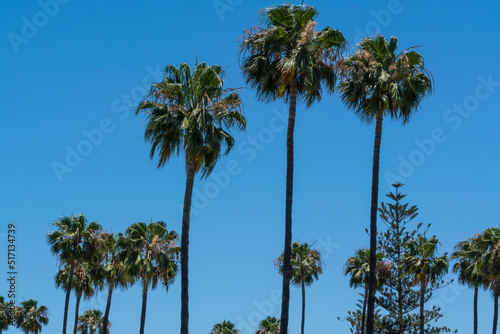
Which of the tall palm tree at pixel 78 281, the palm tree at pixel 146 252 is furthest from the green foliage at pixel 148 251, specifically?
the tall palm tree at pixel 78 281

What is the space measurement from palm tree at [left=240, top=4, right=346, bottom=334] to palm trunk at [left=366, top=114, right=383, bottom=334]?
3106 mm

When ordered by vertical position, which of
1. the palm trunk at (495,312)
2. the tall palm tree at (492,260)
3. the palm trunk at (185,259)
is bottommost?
the palm trunk at (185,259)

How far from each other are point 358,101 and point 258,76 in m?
4.91

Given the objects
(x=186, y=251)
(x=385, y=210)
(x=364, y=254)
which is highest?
(x=385, y=210)

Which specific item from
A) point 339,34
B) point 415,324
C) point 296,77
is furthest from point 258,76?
point 415,324

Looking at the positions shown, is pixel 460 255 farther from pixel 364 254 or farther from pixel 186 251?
pixel 186 251

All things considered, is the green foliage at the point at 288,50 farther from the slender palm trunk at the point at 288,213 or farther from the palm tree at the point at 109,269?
the palm tree at the point at 109,269

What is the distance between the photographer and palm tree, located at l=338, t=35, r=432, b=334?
27.9 m

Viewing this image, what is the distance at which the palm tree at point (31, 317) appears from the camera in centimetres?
6353

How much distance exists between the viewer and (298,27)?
26641 millimetres

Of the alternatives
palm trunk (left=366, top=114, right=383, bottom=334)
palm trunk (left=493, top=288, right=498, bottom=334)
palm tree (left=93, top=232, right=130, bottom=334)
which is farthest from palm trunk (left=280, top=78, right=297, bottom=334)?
palm trunk (left=493, top=288, right=498, bottom=334)

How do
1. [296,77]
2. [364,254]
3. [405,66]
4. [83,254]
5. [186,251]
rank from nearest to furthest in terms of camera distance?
[186,251] → [296,77] → [405,66] → [83,254] → [364,254]

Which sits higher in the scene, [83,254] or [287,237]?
[83,254]

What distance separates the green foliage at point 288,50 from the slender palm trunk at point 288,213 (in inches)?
29.9
